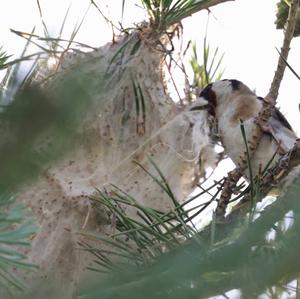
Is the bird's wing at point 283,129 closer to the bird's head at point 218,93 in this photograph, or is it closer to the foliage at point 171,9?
the bird's head at point 218,93

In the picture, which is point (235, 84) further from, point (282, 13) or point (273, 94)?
point (273, 94)

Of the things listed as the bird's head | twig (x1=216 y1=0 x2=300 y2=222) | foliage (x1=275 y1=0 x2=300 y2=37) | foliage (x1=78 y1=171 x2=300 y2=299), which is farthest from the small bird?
foliage (x1=78 y1=171 x2=300 y2=299)

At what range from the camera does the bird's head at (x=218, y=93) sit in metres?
2.09

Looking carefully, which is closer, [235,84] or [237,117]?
[237,117]

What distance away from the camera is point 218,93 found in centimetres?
229

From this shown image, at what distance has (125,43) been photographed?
1.96 m

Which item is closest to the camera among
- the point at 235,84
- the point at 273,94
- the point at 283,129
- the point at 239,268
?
the point at 239,268

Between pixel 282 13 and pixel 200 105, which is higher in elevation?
pixel 200 105

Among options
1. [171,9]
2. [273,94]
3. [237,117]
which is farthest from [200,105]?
[273,94]

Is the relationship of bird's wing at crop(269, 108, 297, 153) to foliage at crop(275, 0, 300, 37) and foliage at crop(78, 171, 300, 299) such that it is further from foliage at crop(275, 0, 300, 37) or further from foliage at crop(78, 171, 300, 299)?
foliage at crop(78, 171, 300, 299)

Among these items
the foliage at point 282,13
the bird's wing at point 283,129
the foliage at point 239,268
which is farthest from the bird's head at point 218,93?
the foliage at point 239,268

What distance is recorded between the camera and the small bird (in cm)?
188

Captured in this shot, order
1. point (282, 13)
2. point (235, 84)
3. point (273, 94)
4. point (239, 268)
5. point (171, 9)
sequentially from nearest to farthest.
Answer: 1. point (239, 268)
2. point (273, 94)
3. point (282, 13)
4. point (171, 9)
5. point (235, 84)

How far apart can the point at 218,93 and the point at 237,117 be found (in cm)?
19
